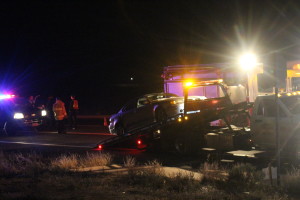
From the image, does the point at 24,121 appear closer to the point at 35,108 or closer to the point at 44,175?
the point at 35,108

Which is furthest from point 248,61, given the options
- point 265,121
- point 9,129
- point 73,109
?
point 9,129

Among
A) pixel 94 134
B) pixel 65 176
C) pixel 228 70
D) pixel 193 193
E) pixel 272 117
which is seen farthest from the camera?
pixel 94 134

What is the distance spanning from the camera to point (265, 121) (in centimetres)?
1132

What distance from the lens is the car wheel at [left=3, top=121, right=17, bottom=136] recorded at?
23531 millimetres

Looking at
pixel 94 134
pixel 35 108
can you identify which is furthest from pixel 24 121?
pixel 94 134

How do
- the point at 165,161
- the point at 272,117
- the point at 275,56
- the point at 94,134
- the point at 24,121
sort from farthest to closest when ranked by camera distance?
the point at 24,121 → the point at 94,134 → the point at 165,161 → the point at 272,117 → the point at 275,56

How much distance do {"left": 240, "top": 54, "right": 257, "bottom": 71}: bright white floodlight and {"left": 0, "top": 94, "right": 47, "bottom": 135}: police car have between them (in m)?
12.1

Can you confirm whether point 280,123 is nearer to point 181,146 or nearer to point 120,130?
point 181,146

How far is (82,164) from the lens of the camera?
1153cm

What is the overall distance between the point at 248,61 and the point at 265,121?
691cm

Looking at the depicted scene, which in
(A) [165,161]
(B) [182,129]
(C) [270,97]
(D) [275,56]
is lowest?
(A) [165,161]

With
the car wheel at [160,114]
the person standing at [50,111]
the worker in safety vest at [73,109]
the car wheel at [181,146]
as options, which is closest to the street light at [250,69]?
the car wheel at [160,114]

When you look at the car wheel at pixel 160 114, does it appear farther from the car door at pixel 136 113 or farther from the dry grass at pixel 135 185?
the dry grass at pixel 135 185

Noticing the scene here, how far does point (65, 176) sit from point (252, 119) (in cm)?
534
